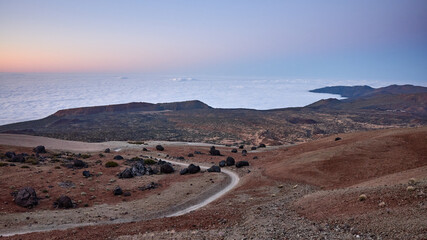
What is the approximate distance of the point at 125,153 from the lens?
4047 cm

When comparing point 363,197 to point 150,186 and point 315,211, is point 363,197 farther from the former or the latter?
point 150,186

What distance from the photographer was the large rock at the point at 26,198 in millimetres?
18109

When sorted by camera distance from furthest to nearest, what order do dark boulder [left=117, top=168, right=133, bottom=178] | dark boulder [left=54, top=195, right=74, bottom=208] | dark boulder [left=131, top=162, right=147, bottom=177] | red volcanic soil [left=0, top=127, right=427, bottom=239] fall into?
dark boulder [left=131, top=162, right=147, bottom=177], dark boulder [left=117, top=168, right=133, bottom=178], dark boulder [left=54, top=195, right=74, bottom=208], red volcanic soil [left=0, top=127, right=427, bottom=239]

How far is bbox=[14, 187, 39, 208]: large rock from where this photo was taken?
713 inches

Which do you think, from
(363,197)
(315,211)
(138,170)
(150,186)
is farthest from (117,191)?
(363,197)

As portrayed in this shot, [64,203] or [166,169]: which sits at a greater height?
[64,203]

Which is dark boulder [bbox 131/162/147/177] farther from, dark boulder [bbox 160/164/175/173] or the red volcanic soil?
the red volcanic soil

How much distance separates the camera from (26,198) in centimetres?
1844

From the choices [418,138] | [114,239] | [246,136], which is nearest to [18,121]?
[246,136]

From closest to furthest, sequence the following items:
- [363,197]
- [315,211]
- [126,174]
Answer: [363,197] < [315,211] < [126,174]

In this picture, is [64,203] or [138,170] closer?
[64,203]

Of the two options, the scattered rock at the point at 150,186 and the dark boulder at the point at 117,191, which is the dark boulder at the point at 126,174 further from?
the dark boulder at the point at 117,191

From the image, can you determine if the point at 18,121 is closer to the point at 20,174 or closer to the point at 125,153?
the point at 125,153

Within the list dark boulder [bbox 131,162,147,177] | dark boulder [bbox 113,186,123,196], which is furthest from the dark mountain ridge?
dark boulder [bbox 113,186,123,196]
